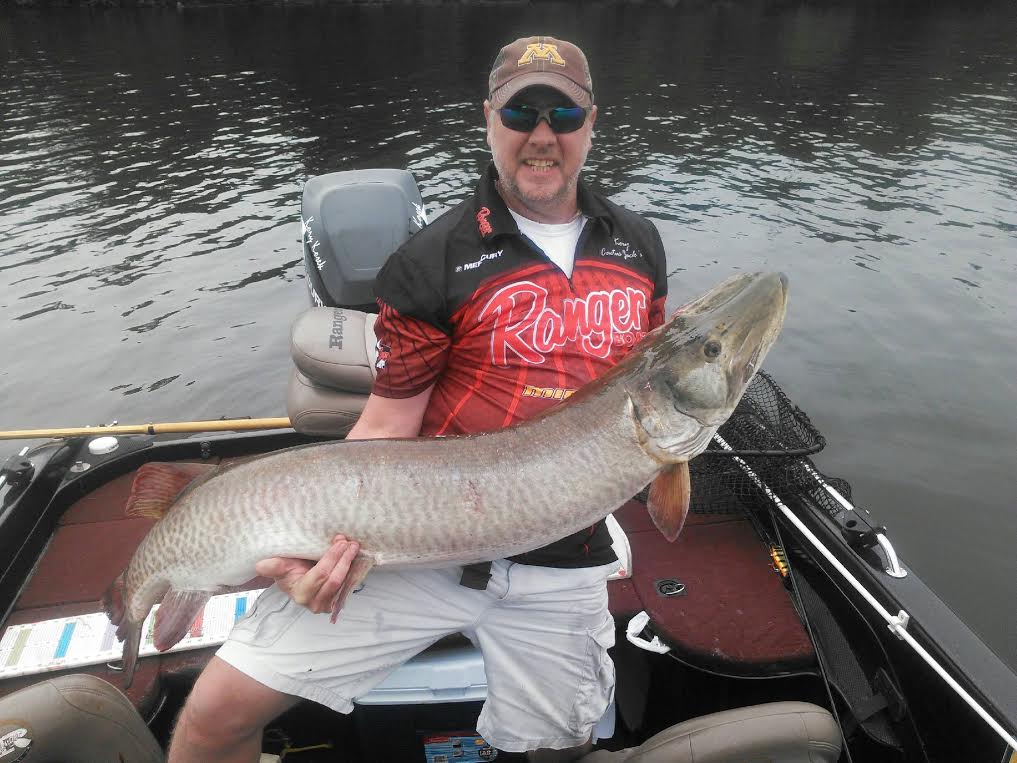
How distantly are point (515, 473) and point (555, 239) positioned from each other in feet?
3.16

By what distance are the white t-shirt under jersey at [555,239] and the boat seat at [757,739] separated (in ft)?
5.38

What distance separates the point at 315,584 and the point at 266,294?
8.19 m

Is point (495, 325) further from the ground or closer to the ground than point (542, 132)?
closer to the ground

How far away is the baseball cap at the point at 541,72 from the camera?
8.65 feet

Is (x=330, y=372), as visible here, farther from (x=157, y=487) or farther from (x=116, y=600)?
(x=116, y=600)

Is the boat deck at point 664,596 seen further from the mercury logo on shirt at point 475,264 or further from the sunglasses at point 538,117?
the sunglasses at point 538,117

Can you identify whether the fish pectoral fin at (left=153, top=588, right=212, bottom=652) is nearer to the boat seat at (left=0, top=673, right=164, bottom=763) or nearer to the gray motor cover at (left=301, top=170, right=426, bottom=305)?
the boat seat at (left=0, top=673, right=164, bottom=763)

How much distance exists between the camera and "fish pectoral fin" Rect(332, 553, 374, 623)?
86.7 inches

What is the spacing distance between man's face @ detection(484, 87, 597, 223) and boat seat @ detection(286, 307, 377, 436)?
1219 mm

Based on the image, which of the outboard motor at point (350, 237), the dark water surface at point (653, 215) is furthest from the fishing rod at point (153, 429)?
the dark water surface at point (653, 215)

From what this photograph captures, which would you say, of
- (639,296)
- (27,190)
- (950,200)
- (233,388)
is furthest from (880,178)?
(27,190)

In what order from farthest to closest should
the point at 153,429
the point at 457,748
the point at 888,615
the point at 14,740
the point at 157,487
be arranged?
the point at 153,429 → the point at 457,748 → the point at 888,615 → the point at 157,487 → the point at 14,740

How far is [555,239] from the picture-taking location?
8.85 feet

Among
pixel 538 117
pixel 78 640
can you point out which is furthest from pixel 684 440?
pixel 78 640
